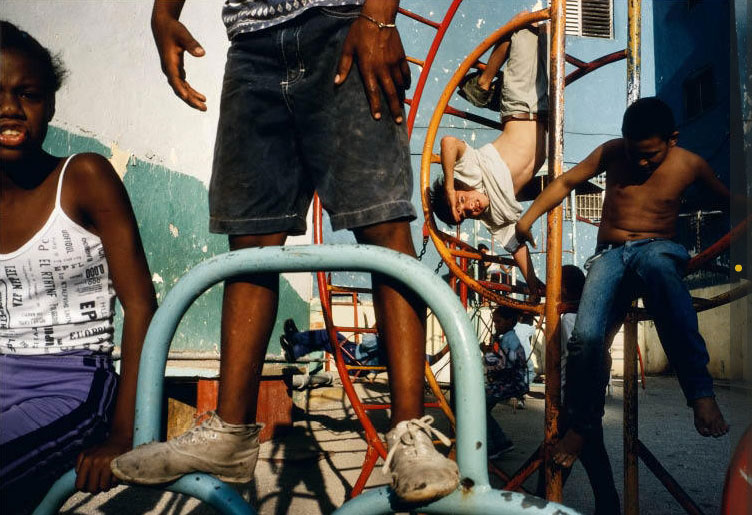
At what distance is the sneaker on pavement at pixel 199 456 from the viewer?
3.04ft

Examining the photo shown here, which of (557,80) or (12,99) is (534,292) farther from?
(12,99)

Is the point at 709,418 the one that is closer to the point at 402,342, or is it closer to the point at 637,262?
the point at 637,262

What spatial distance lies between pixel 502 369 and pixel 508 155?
8.88 feet

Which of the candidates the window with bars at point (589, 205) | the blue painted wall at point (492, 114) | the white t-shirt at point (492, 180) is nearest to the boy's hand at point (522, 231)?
the white t-shirt at point (492, 180)

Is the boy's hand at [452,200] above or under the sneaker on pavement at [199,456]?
above

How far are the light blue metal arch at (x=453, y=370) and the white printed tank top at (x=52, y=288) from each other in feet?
1.59

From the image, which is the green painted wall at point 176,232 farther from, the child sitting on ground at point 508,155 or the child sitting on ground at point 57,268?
the child sitting on ground at point 57,268

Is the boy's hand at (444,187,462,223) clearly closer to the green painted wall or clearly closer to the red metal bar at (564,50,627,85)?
the red metal bar at (564,50,627,85)

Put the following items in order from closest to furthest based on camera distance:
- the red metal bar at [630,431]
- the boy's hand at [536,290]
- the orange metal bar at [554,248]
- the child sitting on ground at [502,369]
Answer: the orange metal bar at [554,248] < the red metal bar at [630,431] < the boy's hand at [536,290] < the child sitting on ground at [502,369]

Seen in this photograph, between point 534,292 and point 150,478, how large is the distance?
176 cm

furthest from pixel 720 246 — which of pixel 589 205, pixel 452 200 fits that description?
pixel 589 205

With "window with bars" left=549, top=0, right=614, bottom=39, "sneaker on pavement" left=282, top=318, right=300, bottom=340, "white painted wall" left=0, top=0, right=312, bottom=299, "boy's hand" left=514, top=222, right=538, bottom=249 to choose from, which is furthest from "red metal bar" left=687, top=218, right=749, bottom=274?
"window with bars" left=549, top=0, right=614, bottom=39

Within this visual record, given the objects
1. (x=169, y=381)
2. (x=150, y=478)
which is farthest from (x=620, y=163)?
(x=169, y=381)

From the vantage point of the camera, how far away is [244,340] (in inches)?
45.8
